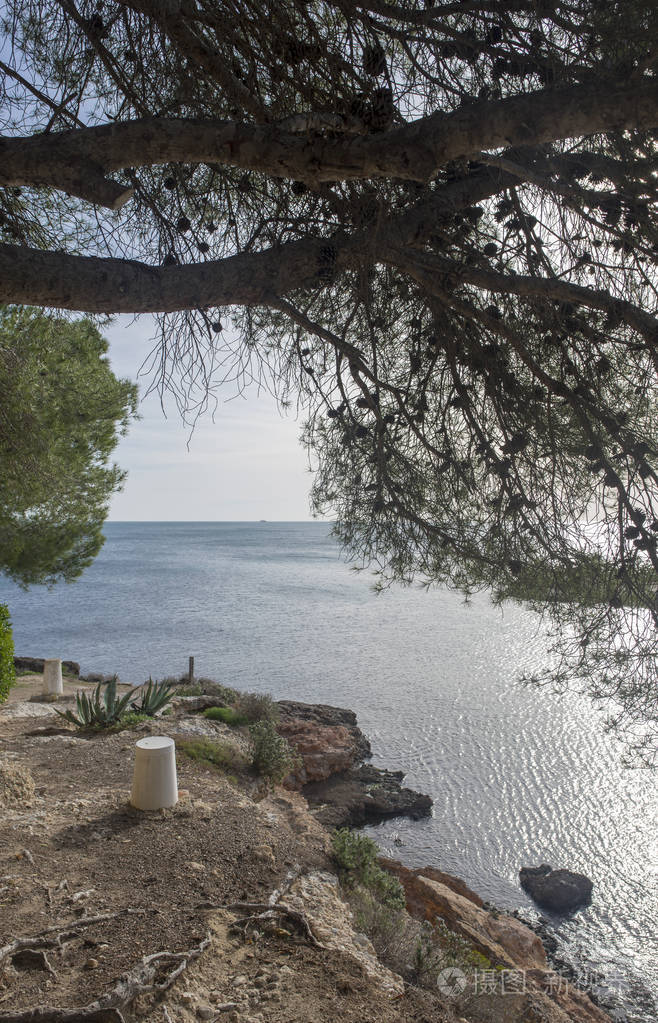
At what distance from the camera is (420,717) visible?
15.6 meters

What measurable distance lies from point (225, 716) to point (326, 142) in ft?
26.3

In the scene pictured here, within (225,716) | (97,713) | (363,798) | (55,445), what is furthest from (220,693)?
(55,445)

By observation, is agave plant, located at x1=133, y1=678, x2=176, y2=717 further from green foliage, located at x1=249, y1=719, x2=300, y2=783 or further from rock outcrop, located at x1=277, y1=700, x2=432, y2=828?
rock outcrop, located at x1=277, y1=700, x2=432, y2=828

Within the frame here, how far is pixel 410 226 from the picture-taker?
278 cm

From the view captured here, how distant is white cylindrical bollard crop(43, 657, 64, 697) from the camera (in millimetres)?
9641

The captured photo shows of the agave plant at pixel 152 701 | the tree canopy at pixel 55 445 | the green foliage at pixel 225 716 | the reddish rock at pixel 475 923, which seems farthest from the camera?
the green foliage at pixel 225 716

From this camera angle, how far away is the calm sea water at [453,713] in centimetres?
890

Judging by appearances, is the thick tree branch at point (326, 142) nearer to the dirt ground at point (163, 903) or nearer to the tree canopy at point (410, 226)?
the tree canopy at point (410, 226)

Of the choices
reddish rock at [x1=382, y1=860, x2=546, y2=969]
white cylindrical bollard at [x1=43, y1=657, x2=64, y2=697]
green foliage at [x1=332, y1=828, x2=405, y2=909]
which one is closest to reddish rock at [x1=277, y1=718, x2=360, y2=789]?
reddish rock at [x1=382, y1=860, x2=546, y2=969]

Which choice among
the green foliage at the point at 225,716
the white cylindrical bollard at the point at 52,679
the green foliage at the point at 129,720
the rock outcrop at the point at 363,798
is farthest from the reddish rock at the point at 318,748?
the white cylindrical bollard at the point at 52,679

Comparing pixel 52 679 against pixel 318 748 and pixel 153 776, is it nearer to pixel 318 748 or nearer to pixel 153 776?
pixel 318 748

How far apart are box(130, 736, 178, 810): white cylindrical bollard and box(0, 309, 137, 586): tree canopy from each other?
294 cm

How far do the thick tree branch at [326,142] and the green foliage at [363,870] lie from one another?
14.8ft

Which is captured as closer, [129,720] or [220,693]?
[129,720]
